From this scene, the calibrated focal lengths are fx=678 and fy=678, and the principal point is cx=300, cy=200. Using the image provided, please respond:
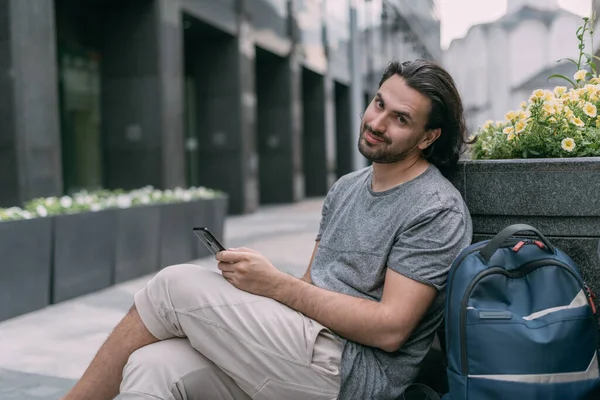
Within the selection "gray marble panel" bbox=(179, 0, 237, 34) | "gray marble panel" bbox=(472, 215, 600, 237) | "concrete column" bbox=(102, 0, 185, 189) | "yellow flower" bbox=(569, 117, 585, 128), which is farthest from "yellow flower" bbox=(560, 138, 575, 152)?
"gray marble panel" bbox=(179, 0, 237, 34)

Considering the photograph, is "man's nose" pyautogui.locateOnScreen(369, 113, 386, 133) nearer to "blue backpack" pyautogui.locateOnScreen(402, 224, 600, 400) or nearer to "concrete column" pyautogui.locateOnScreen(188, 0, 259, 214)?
"blue backpack" pyautogui.locateOnScreen(402, 224, 600, 400)

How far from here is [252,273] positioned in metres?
2.54

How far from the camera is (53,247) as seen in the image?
6031 millimetres

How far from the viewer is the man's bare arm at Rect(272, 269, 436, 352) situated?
2.39m

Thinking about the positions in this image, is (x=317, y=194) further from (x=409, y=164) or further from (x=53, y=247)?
(x=409, y=164)

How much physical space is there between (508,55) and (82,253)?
1598cm

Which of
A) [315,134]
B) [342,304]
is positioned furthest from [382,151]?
[315,134]

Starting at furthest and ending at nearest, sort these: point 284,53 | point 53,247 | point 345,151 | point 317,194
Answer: point 345,151 < point 317,194 < point 284,53 < point 53,247

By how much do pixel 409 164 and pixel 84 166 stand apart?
1158 cm

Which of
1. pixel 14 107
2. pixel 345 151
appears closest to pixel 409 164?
pixel 14 107

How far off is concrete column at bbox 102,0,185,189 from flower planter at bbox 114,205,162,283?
436 cm

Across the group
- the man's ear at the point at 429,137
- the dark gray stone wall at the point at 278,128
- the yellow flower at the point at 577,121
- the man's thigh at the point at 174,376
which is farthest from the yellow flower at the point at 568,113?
the dark gray stone wall at the point at 278,128

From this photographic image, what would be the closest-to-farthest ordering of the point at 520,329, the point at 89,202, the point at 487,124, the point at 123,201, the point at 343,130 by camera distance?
the point at 520,329 → the point at 487,124 → the point at 89,202 → the point at 123,201 → the point at 343,130

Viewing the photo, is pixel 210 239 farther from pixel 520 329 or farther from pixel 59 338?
pixel 59 338
